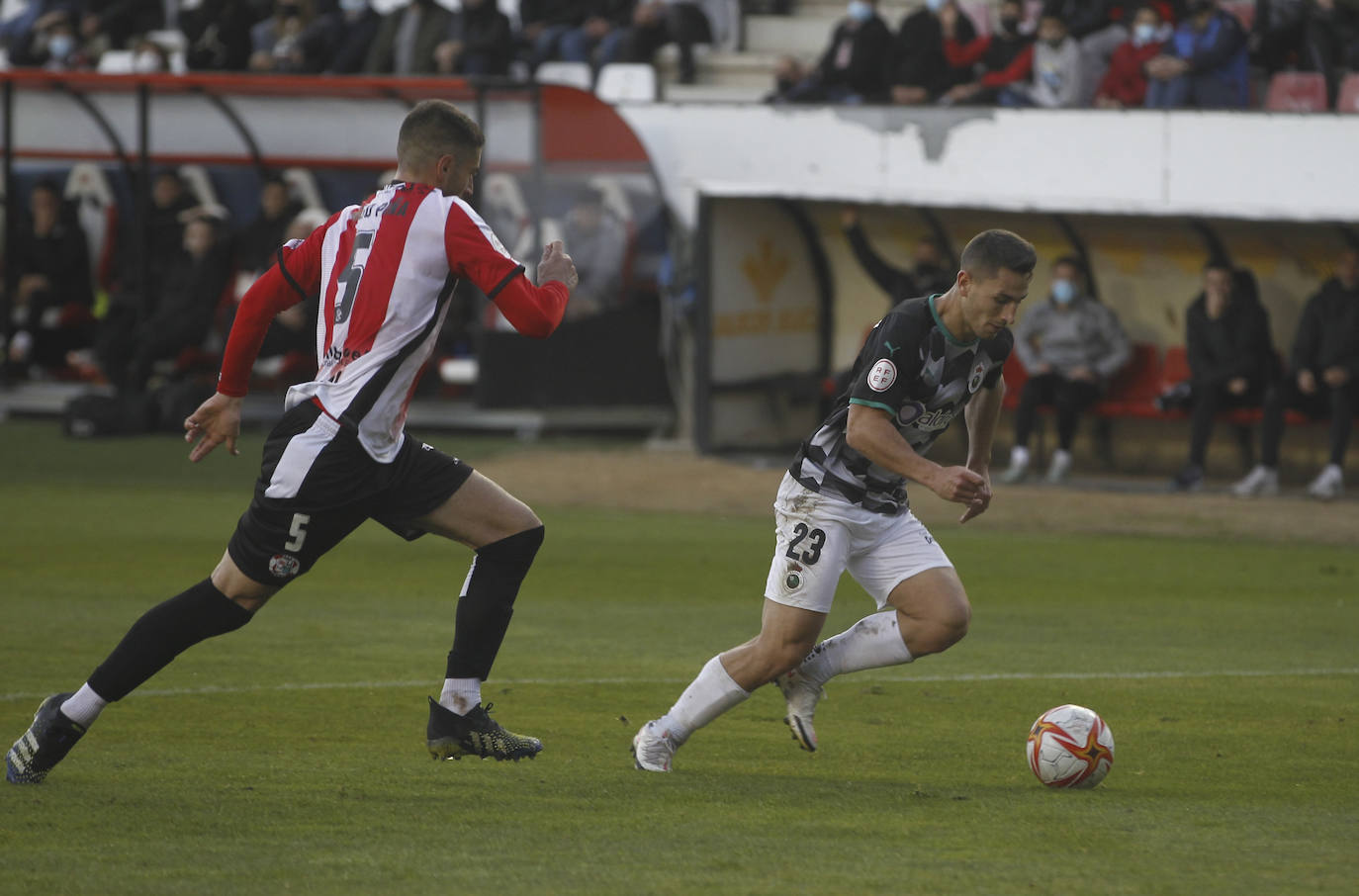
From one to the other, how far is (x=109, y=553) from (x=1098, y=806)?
289 inches

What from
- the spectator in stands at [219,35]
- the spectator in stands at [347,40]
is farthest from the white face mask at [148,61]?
the spectator in stands at [347,40]

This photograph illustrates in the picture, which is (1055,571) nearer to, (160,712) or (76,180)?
(160,712)

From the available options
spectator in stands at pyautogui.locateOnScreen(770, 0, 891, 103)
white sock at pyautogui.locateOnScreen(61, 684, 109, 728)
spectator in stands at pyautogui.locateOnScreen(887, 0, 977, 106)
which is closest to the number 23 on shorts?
white sock at pyautogui.locateOnScreen(61, 684, 109, 728)

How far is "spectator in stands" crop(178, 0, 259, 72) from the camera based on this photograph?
20.0 meters

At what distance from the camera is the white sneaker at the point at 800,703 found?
5887 mm

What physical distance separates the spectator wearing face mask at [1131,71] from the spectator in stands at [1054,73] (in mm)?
224

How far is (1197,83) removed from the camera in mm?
15055

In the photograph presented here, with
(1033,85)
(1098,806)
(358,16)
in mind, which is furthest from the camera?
(358,16)

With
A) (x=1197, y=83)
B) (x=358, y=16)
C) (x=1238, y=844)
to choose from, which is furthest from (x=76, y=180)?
(x=1238, y=844)

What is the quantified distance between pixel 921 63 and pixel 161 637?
40.3 ft

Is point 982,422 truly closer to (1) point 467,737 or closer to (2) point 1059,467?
(1) point 467,737

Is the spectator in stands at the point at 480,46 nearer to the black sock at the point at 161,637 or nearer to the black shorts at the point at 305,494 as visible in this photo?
the black shorts at the point at 305,494

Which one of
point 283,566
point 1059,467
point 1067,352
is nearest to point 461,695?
point 283,566

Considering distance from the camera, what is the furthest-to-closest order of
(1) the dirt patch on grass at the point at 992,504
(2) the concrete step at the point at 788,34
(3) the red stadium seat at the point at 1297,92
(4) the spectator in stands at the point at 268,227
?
(2) the concrete step at the point at 788,34, (4) the spectator in stands at the point at 268,227, (3) the red stadium seat at the point at 1297,92, (1) the dirt patch on grass at the point at 992,504
